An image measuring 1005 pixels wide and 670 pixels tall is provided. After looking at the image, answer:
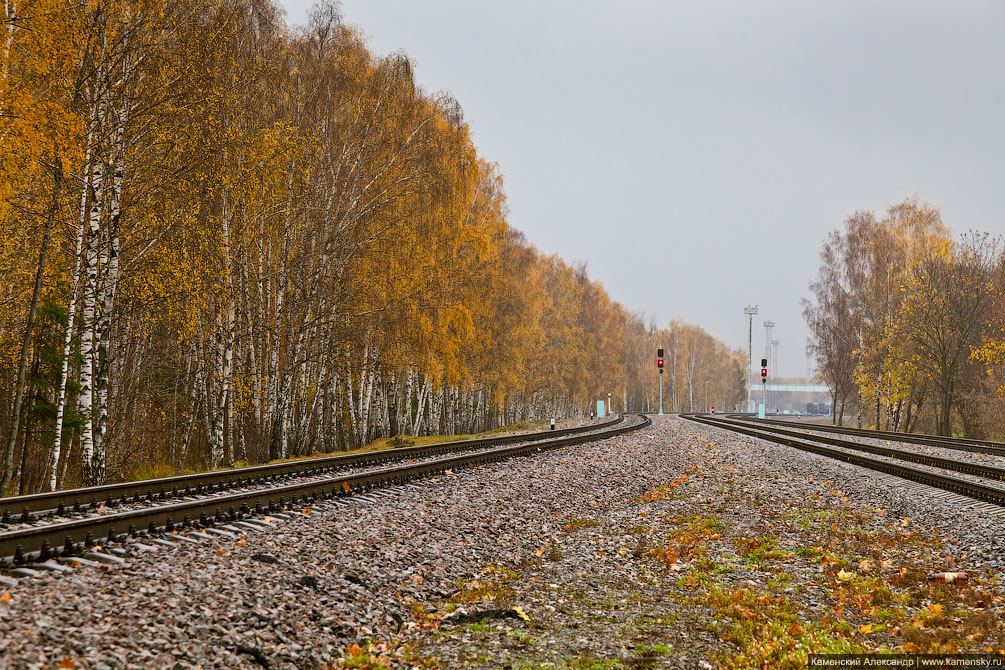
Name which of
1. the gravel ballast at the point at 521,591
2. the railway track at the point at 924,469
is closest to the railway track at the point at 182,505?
the gravel ballast at the point at 521,591

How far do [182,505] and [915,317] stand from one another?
4419cm

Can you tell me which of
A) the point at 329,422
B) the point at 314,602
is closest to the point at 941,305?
the point at 329,422

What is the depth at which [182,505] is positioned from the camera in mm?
7715

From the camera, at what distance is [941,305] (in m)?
37.5

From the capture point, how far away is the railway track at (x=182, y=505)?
6.19 meters

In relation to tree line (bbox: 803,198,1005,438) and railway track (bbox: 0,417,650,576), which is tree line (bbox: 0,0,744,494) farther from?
tree line (bbox: 803,198,1005,438)

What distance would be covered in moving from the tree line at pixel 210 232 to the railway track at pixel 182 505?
3958mm

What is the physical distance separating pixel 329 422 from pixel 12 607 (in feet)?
74.8

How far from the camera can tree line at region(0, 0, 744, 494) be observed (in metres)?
12.7

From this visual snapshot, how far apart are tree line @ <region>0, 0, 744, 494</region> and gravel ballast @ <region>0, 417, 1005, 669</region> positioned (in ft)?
26.2

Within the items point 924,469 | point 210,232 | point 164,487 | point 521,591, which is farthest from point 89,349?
point 924,469

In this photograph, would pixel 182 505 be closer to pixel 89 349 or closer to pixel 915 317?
pixel 89 349

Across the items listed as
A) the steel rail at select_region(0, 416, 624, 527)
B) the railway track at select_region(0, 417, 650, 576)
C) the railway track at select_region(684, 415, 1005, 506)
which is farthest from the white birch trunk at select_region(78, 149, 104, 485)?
the railway track at select_region(684, 415, 1005, 506)

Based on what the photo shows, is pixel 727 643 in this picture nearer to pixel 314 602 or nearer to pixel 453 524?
pixel 314 602
